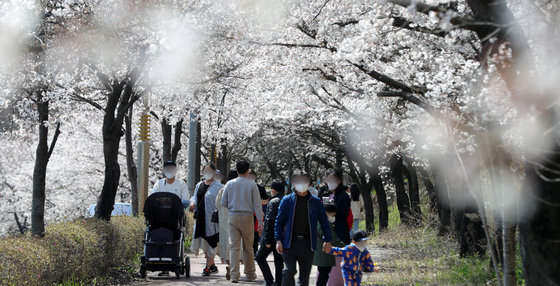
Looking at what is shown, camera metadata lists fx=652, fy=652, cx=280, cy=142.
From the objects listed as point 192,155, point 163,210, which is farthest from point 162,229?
point 192,155

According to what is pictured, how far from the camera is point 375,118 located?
62.1ft

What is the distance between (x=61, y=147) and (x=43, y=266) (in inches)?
1107

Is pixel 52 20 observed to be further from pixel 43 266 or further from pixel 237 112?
pixel 237 112

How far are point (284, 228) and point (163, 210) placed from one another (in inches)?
121

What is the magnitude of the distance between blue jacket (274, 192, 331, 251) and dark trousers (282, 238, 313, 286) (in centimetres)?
7

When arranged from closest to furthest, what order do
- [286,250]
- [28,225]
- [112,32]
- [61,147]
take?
1. [286,250]
2. [112,32]
3. [61,147]
4. [28,225]

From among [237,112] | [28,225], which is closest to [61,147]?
[28,225]

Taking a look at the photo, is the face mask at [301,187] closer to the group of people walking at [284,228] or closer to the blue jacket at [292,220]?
the group of people walking at [284,228]

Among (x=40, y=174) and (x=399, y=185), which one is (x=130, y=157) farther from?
(x=399, y=185)

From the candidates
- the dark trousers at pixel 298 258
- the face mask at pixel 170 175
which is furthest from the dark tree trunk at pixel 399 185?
the dark trousers at pixel 298 258

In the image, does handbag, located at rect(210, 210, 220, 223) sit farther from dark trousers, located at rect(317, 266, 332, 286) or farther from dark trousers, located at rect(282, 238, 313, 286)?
dark trousers, located at rect(282, 238, 313, 286)

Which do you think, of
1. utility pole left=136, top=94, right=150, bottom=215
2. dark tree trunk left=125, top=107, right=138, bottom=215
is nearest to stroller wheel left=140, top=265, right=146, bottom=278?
utility pole left=136, top=94, right=150, bottom=215

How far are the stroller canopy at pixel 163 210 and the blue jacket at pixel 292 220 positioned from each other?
2872mm

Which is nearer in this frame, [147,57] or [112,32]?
[112,32]
